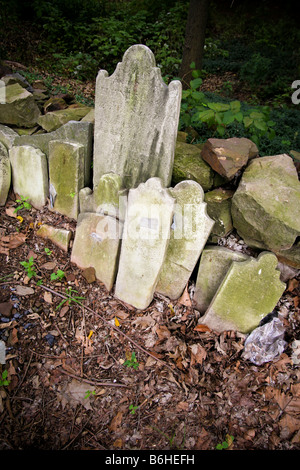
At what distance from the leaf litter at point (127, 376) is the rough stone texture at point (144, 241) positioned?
0.58 ft

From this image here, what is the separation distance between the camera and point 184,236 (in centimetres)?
269

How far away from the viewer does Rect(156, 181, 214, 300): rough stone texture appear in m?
2.55

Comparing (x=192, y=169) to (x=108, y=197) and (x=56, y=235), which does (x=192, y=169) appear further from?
(x=56, y=235)

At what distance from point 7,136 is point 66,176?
38.6 inches

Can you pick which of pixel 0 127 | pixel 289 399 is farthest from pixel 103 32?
pixel 289 399

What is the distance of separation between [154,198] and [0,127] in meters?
2.32

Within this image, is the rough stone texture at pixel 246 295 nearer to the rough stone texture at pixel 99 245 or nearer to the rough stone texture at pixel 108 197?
the rough stone texture at pixel 99 245

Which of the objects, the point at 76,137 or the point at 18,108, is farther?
the point at 18,108

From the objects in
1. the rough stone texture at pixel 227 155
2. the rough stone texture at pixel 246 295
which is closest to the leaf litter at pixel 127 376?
the rough stone texture at pixel 246 295

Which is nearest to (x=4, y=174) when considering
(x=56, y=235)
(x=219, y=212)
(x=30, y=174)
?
(x=30, y=174)

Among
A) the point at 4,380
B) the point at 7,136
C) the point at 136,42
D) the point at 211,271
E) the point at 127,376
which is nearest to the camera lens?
the point at 4,380

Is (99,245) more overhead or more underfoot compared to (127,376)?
more overhead

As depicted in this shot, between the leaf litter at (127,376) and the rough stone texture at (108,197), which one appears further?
the rough stone texture at (108,197)

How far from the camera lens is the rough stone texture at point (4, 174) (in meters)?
3.51
